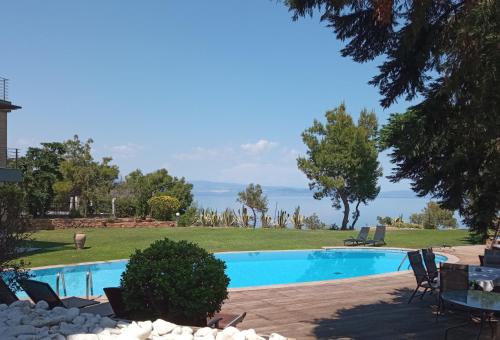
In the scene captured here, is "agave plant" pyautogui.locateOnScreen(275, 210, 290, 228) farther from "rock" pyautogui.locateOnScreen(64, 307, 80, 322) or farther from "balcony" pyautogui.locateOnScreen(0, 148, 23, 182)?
"rock" pyautogui.locateOnScreen(64, 307, 80, 322)

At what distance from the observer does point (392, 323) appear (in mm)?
6980

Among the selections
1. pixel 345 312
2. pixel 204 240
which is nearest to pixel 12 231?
pixel 345 312

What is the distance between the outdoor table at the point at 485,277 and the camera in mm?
7004

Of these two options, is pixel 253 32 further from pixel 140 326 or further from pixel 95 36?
pixel 140 326

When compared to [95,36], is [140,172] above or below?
below

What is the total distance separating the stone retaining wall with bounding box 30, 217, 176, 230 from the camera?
29.0 m

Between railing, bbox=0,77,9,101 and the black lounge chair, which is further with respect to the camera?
railing, bbox=0,77,9,101

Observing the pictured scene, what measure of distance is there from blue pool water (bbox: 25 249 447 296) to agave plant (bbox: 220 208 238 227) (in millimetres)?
12821

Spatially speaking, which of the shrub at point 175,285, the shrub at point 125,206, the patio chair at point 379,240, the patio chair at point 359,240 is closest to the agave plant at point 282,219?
the shrub at point 125,206

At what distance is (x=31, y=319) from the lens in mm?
4844

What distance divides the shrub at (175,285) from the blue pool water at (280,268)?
26.8ft

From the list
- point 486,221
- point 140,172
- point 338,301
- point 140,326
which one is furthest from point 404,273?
point 140,172

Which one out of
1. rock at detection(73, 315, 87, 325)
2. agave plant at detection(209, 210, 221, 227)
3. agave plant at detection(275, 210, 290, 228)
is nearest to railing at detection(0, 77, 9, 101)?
agave plant at detection(209, 210, 221, 227)

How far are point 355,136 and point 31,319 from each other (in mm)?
29325
